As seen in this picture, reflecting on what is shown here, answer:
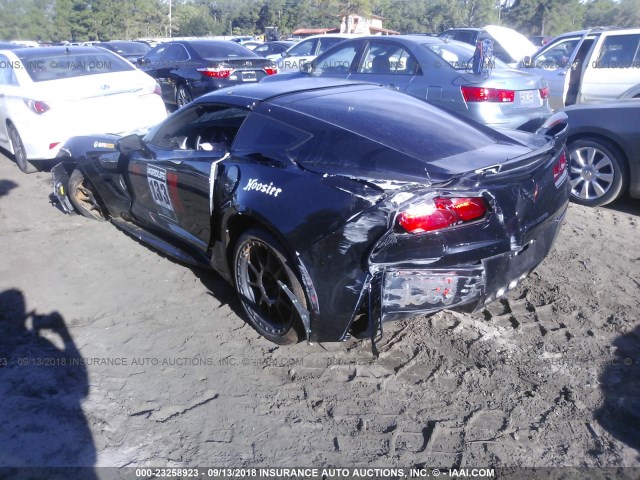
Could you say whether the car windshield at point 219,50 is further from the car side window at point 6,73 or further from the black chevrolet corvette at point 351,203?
the black chevrolet corvette at point 351,203

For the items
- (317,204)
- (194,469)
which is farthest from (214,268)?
(194,469)

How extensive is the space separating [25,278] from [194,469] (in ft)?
9.41

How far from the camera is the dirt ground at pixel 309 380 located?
9.34 feet

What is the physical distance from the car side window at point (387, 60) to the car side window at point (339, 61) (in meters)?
0.25

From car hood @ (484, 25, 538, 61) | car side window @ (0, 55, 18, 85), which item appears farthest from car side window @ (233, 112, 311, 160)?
car hood @ (484, 25, 538, 61)

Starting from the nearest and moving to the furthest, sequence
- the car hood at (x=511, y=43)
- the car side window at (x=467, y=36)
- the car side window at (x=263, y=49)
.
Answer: the car hood at (x=511, y=43), the car side window at (x=467, y=36), the car side window at (x=263, y=49)

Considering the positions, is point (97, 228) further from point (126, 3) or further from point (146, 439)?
point (126, 3)

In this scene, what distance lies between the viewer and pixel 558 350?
3.56 metres

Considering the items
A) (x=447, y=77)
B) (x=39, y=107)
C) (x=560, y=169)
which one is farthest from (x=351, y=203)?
(x=39, y=107)

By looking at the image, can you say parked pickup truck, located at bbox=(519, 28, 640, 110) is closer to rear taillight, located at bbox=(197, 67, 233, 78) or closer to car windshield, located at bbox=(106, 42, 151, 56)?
rear taillight, located at bbox=(197, 67, 233, 78)

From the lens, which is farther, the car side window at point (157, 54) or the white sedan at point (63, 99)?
the car side window at point (157, 54)

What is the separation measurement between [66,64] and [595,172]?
6970 mm

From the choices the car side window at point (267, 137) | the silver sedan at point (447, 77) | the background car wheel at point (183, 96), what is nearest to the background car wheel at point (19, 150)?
the background car wheel at point (183, 96)

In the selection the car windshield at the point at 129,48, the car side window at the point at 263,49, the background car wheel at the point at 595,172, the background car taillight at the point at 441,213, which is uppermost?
the background car taillight at the point at 441,213
